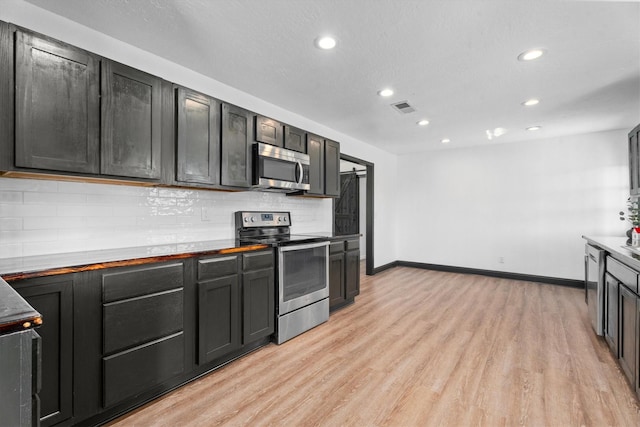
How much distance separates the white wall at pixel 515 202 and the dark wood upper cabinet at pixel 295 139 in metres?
3.70

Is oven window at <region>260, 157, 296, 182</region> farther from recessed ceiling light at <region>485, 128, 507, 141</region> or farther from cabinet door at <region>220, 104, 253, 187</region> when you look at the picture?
recessed ceiling light at <region>485, 128, 507, 141</region>

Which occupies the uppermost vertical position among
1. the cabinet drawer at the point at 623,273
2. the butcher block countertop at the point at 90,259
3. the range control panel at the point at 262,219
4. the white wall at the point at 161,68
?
the white wall at the point at 161,68

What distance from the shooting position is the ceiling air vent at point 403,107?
360 cm

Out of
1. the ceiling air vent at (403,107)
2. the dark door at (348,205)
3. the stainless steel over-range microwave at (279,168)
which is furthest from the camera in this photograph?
the dark door at (348,205)

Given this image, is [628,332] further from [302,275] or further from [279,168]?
[279,168]

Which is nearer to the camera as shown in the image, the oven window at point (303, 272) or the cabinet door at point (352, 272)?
the oven window at point (303, 272)

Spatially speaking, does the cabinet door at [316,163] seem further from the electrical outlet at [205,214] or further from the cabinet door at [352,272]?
the electrical outlet at [205,214]

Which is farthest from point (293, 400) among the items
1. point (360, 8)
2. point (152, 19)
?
point (152, 19)

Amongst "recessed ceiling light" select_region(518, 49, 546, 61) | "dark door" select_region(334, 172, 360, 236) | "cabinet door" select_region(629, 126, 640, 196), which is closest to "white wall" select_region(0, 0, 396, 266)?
"dark door" select_region(334, 172, 360, 236)

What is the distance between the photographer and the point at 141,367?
1.90 meters

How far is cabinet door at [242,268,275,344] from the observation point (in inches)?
101

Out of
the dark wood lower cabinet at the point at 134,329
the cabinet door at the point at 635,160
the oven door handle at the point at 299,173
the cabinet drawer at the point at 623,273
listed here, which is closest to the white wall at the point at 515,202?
the cabinet door at the point at 635,160

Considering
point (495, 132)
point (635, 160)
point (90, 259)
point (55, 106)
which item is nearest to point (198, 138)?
point (55, 106)

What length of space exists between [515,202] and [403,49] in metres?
4.31
